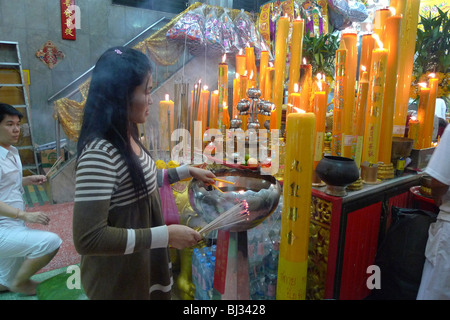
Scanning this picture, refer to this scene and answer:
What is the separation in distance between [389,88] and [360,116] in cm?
24

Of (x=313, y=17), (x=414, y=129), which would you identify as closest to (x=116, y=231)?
(x=414, y=129)

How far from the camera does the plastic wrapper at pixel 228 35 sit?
4.27 meters

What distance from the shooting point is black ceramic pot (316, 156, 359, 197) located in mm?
1349

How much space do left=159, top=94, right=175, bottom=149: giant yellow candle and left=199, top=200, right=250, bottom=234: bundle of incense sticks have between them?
3.60ft

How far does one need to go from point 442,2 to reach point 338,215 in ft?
18.5

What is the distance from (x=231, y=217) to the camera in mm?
995

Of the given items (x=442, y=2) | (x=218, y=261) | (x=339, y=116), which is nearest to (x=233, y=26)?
(x=339, y=116)

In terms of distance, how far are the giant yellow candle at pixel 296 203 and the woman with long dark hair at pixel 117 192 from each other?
1.54 feet

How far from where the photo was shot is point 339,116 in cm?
166

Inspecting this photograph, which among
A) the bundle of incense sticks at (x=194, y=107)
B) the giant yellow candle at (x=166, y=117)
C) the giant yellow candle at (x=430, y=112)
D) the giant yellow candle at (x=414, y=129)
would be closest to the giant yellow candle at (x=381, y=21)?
the giant yellow candle at (x=430, y=112)

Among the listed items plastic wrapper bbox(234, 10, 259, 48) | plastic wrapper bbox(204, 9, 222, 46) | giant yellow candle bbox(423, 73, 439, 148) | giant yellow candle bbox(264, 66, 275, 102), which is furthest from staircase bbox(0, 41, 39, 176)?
giant yellow candle bbox(423, 73, 439, 148)

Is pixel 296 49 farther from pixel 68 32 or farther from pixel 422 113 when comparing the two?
pixel 68 32

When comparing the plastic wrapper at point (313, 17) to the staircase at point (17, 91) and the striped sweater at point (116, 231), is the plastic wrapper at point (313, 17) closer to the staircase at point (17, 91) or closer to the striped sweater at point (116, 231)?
the striped sweater at point (116, 231)
